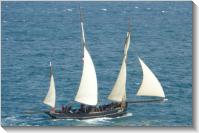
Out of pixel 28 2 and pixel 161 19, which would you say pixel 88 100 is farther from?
pixel 161 19

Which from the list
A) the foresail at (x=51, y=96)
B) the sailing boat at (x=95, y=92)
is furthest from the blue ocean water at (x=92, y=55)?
the sailing boat at (x=95, y=92)

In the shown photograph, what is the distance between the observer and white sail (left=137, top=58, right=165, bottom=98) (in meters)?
24.4

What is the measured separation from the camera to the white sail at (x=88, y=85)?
24.4 m

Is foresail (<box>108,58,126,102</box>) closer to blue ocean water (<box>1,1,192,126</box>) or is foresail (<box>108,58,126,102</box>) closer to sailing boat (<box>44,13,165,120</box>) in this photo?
sailing boat (<box>44,13,165,120</box>)

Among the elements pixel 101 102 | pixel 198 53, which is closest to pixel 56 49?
pixel 101 102

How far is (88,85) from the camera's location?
24.5 m

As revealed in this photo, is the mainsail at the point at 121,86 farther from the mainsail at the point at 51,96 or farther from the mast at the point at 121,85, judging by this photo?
the mainsail at the point at 51,96

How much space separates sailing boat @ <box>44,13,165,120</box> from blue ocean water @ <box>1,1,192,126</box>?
0.96ft

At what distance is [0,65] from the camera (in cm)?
2402

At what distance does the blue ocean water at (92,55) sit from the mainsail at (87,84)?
0.43 m

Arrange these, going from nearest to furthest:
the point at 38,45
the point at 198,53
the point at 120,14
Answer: the point at 198,53 → the point at 38,45 → the point at 120,14

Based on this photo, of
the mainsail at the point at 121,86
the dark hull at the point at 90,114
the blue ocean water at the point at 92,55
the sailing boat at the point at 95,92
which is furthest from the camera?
the mainsail at the point at 121,86

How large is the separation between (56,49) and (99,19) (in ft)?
11.3

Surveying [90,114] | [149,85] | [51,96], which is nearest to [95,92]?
[90,114]
